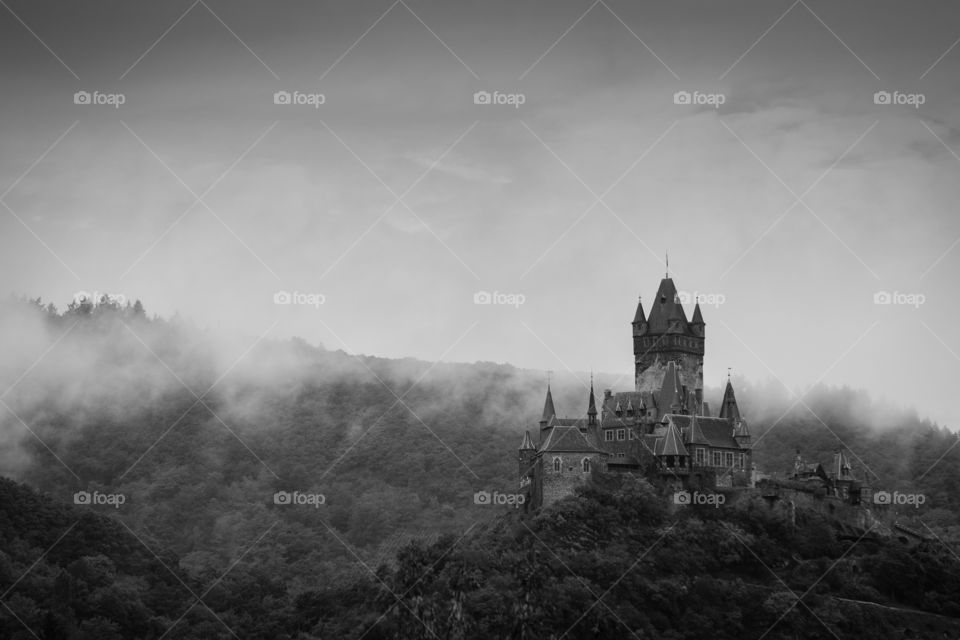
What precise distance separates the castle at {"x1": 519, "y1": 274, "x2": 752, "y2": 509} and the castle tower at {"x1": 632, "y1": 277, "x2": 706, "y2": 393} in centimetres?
7

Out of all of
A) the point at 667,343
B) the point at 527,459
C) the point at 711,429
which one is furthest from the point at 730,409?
the point at 527,459

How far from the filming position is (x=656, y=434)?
85750 mm

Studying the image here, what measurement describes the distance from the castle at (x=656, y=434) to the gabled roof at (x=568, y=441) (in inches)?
2.4

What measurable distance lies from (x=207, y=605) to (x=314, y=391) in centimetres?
6169

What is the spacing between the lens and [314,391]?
152 m

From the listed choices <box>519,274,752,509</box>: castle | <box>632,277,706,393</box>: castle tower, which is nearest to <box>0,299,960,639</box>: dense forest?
<box>519,274,752,509</box>: castle

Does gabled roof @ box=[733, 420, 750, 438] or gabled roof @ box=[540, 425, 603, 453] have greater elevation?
gabled roof @ box=[733, 420, 750, 438]

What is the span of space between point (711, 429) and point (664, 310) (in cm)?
1167

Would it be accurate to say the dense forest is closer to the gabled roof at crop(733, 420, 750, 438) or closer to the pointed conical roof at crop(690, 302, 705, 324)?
the gabled roof at crop(733, 420, 750, 438)

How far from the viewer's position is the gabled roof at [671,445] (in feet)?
273

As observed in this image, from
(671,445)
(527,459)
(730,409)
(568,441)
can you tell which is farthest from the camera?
(527,459)

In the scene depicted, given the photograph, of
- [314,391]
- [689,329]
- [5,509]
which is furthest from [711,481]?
[314,391]

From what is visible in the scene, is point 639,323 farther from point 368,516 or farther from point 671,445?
point 368,516

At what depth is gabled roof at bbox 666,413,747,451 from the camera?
8481 cm
